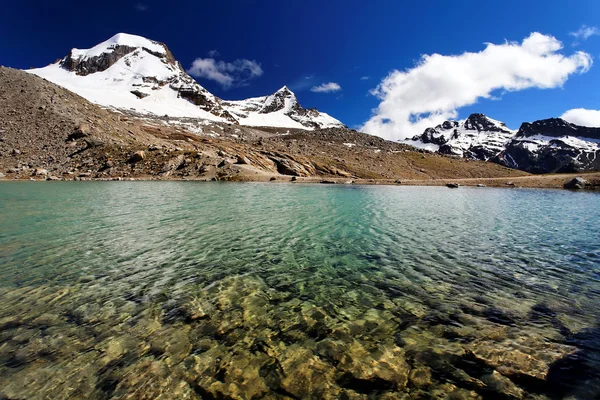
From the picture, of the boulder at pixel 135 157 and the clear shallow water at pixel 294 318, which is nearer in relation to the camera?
the clear shallow water at pixel 294 318

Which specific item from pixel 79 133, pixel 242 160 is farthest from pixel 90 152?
pixel 242 160

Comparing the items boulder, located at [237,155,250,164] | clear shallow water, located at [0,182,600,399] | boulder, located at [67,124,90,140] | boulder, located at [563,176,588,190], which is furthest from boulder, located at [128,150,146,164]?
boulder, located at [563,176,588,190]

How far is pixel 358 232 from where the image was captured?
19.8 m

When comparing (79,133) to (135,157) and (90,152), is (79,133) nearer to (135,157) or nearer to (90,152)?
(90,152)

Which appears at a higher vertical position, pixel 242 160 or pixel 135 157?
pixel 242 160

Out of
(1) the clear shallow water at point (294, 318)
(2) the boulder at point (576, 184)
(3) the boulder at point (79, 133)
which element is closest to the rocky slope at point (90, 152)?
(3) the boulder at point (79, 133)

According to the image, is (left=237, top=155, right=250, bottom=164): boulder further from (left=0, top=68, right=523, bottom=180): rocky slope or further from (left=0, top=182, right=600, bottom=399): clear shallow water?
(left=0, top=182, right=600, bottom=399): clear shallow water

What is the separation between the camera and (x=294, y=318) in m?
8.21

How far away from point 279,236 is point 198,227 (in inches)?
247

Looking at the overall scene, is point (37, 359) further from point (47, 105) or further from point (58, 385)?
point (47, 105)

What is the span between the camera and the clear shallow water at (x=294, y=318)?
5805 mm

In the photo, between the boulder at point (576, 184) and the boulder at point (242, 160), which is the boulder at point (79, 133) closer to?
the boulder at point (242, 160)

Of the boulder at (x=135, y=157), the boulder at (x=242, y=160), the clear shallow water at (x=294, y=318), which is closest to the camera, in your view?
the clear shallow water at (x=294, y=318)

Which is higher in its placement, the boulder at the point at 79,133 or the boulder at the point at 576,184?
the boulder at the point at 79,133
